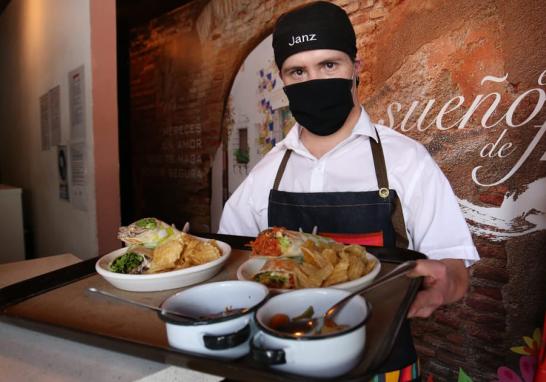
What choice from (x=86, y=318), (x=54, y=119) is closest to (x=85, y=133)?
(x=54, y=119)

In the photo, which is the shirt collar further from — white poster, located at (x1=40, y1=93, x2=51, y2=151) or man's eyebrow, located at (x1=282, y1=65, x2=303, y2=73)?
white poster, located at (x1=40, y1=93, x2=51, y2=151)

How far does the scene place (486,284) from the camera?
Answer: 2.55m

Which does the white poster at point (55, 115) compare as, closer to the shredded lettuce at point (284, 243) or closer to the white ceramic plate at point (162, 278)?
the white ceramic plate at point (162, 278)

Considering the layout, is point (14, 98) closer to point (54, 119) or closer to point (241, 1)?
point (54, 119)

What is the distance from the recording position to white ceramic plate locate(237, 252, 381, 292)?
1.05 m

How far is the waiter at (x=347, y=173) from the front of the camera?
153 centimetres

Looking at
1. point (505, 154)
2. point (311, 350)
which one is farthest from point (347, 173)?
point (505, 154)

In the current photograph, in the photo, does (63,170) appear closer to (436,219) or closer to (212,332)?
(436,219)

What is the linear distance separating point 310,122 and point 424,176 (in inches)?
19.7

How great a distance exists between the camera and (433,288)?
1144mm

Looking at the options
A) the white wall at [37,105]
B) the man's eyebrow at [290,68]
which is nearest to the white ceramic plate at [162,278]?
the man's eyebrow at [290,68]

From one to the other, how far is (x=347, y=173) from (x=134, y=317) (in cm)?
100

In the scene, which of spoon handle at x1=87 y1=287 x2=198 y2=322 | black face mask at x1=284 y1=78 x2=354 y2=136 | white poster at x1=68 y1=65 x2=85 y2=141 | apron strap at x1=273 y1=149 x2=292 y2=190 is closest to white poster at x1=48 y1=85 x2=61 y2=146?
white poster at x1=68 y1=65 x2=85 y2=141

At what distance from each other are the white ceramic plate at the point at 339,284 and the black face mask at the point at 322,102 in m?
0.61
